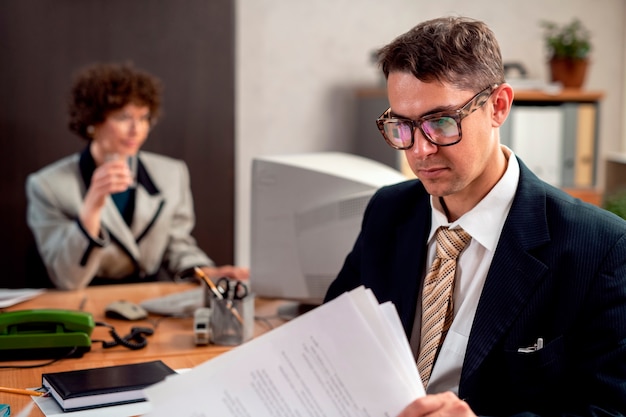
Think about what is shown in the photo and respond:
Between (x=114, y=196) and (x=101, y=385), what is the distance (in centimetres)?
158

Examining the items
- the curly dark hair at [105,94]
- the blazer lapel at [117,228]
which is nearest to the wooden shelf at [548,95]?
the curly dark hair at [105,94]

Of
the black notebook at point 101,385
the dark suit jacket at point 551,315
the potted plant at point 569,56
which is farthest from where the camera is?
the potted plant at point 569,56

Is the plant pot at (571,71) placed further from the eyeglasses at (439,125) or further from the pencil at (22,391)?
the pencil at (22,391)

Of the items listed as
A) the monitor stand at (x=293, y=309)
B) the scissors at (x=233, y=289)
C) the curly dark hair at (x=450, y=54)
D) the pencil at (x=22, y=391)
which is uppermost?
the curly dark hair at (x=450, y=54)

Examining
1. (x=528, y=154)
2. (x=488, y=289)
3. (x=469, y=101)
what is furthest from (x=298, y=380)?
(x=528, y=154)

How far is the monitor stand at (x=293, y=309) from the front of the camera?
216cm

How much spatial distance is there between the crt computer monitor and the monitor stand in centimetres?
2

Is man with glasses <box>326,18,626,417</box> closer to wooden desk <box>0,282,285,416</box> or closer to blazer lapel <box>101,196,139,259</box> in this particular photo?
wooden desk <box>0,282,285,416</box>

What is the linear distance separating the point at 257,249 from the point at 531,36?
2.82 meters

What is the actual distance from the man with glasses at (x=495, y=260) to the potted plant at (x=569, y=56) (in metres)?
2.79

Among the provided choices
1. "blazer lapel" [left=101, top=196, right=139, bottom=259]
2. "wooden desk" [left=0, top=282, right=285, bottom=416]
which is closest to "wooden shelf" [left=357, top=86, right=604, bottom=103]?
"blazer lapel" [left=101, top=196, right=139, bottom=259]

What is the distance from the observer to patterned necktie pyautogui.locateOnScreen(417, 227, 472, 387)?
1455 mm

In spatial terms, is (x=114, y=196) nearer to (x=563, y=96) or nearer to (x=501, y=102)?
A: (x=501, y=102)

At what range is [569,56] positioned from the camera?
160 inches
